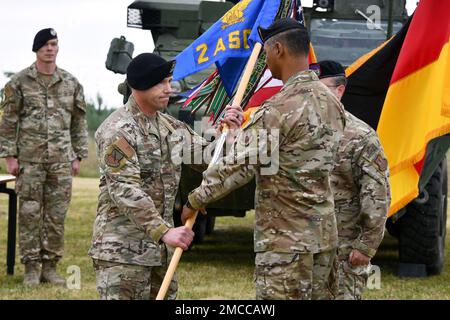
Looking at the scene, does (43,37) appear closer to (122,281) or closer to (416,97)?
(416,97)

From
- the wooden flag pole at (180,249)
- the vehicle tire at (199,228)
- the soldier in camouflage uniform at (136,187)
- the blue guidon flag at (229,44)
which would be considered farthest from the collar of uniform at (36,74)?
the soldier in camouflage uniform at (136,187)

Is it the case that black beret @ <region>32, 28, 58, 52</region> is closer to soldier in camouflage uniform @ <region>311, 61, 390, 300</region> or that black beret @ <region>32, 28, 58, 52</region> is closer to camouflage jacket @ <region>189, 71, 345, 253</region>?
soldier in camouflage uniform @ <region>311, 61, 390, 300</region>

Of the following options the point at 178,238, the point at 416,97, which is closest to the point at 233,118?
the point at 178,238

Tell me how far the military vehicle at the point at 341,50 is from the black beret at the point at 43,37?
1070mm

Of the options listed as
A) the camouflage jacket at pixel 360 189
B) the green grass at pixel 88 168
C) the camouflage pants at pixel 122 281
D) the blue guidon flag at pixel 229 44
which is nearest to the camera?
the camouflage pants at pixel 122 281

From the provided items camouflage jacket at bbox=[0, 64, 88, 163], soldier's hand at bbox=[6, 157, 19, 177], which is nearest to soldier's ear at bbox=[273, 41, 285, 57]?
camouflage jacket at bbox=[0, 64, 88, 163]

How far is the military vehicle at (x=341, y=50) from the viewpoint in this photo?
32.1 feet

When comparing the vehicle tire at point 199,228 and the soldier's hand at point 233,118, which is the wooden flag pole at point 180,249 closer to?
the soldier's hand at point 233,118

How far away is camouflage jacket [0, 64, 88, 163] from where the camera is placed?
30.2 feet

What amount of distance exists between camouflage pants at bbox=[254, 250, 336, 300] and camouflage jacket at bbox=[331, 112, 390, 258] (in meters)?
0.90

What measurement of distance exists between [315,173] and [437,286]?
4622mm

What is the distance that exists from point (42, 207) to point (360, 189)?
13.0ft

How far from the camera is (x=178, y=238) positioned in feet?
17.3
